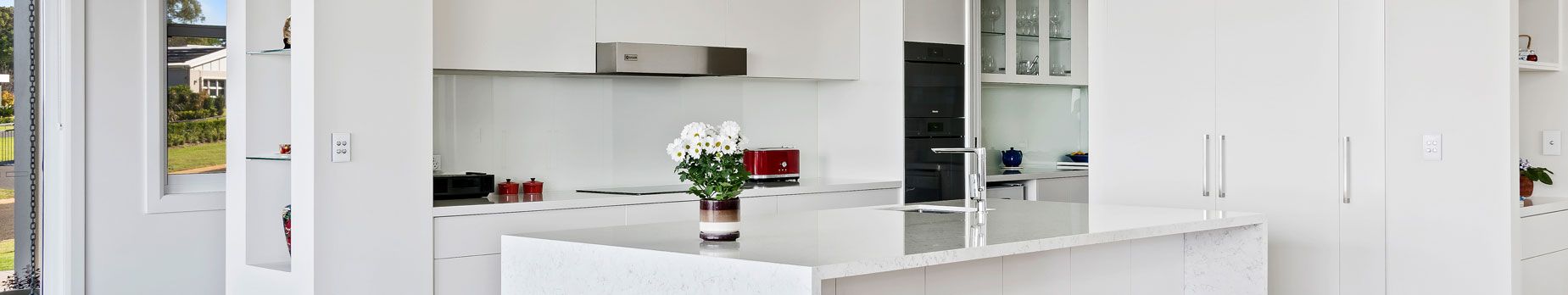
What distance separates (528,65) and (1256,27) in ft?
8.13

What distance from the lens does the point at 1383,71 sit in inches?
→ 150

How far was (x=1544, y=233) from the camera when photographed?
4.01 m

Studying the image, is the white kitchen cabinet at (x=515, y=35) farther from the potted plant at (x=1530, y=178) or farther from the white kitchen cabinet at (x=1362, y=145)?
the potted plant at (x=1530, y=178)

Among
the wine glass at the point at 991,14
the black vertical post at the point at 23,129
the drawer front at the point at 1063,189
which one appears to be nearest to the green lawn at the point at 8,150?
the black vertical post at the point at 23,129

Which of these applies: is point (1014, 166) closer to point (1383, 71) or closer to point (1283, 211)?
point (1283, 211)

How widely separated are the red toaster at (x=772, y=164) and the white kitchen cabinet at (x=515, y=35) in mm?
987

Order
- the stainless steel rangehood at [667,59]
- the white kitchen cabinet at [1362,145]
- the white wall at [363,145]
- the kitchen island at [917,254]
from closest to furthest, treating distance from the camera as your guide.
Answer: the kitchen island at [917,254] → the white wall at [363,145] → the white kitchen cabinet at [1362,145] → the stainless steel rangehood at [667,59]

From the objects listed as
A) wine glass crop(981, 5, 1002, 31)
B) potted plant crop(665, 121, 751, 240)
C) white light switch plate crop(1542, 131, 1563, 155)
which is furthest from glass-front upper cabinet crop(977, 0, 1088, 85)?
potted plant crop(665, 121, 751, 240)

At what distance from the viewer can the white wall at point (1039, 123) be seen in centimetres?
558

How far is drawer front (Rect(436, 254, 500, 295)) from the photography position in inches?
147

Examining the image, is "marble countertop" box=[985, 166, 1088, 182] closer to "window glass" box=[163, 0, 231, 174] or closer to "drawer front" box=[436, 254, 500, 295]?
"drawer front" box=[436, 254, 500, 295]

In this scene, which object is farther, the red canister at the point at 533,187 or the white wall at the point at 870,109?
the white wall at the point at 870,109

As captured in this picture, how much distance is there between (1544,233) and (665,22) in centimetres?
310

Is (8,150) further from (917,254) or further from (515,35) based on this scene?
(917,254)
